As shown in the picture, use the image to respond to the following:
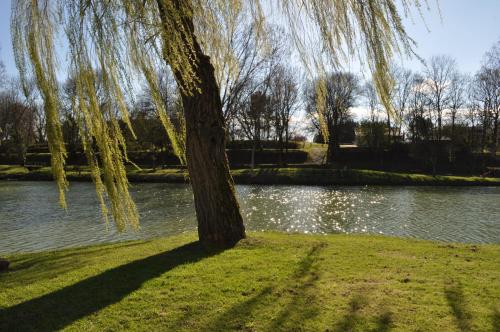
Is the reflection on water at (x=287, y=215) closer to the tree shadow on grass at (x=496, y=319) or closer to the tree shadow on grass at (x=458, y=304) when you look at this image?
the tree shadow on grass at (x=458, y=304)

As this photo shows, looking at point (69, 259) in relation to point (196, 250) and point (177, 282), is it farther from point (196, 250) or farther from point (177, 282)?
point (177, 282)

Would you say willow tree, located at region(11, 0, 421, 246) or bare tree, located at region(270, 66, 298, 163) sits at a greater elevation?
bare tree, located at region(270, 66, 298, 163)

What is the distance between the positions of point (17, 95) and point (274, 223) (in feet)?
131

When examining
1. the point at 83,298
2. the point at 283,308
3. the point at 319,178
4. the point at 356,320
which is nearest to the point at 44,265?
the point at 83,298

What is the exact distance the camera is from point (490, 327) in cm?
404

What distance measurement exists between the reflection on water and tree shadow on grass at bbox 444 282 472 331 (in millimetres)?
6984

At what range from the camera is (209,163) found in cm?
768

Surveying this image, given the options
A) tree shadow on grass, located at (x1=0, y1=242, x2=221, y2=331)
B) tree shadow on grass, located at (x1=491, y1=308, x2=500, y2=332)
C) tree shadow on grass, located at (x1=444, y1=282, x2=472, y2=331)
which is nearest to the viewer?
tree shadow on grass, located at (x1=491, y1=308, x2=500, y2=332)

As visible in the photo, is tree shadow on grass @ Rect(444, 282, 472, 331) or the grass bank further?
the grass bank

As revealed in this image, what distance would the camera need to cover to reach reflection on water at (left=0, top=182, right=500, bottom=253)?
14266 millimetres

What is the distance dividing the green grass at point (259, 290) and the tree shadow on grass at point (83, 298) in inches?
0.5

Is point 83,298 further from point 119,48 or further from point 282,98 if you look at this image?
point 282,98

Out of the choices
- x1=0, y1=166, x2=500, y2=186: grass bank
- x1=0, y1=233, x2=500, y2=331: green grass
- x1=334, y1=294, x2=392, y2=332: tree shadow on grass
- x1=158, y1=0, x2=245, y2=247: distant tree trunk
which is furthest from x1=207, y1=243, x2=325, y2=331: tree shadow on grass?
x1=0, y1=166, x2=500, y2=186: grass bank

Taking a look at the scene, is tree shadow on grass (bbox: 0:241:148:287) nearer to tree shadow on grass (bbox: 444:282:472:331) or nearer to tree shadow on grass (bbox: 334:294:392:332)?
tree shadow on grass (bbox: 334:294:392:332)
